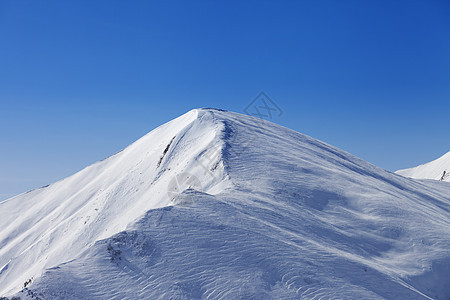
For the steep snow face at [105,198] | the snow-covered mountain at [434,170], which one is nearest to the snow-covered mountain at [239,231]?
the steep snow face at [105,198]

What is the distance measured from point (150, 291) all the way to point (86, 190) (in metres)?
38.8

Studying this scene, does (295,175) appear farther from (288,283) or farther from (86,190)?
(86,190)

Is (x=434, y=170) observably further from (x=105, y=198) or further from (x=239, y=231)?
(x=239, y=231)


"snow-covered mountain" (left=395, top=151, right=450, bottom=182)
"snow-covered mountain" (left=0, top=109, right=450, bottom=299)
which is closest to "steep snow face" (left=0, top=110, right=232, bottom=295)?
"snow-covered mountain" (left=0, top=109, right=450, bottom=299)

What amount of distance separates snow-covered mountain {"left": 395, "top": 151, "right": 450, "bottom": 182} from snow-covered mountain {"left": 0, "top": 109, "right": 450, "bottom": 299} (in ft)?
160

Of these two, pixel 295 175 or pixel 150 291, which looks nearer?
pixel 150 291

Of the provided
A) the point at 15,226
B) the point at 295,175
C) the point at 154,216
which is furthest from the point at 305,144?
the point at 15,226

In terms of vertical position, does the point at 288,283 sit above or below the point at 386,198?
below

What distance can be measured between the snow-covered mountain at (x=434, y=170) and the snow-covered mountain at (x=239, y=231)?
160 feet

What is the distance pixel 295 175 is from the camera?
99.7 feet

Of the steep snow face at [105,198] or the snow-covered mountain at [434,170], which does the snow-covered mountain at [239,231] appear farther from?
the snow-covered mountain at [434,170]

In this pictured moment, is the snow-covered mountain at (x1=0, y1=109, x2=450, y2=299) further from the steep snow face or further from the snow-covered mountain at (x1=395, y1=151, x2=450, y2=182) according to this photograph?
the snow-covered mountain at (x1=395, y1=151, x2=450, y2=182)

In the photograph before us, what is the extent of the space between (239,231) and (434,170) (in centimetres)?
9653

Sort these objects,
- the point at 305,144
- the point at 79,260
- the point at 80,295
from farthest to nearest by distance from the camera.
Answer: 1. the point at 305,144
2. the point at 79,260
3. the point at 80,295
